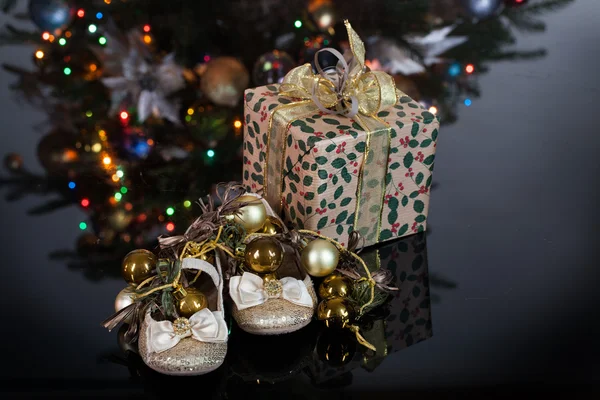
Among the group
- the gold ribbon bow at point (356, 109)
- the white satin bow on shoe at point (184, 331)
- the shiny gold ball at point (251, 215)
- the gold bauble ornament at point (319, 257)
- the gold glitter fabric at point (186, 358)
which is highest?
the gold ribbon bow at point (356, 109)

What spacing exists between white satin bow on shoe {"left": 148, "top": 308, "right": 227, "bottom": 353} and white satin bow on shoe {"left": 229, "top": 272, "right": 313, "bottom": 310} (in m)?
0.07

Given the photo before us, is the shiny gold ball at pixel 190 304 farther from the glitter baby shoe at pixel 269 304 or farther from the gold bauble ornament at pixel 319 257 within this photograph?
the gold bauble ornament at pixel 319 257

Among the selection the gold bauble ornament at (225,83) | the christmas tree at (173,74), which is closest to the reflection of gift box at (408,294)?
the christmas tree at (173,74)

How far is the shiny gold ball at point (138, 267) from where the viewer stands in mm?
1360

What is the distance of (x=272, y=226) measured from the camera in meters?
1.51

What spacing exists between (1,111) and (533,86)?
1282mm

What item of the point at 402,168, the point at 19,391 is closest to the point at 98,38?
the point at 402,168

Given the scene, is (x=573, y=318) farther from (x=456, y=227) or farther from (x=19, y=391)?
(x=19, y=391)

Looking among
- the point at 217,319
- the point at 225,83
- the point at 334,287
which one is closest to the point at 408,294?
the point at 334,287

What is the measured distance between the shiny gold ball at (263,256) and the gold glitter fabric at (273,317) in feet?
0.18

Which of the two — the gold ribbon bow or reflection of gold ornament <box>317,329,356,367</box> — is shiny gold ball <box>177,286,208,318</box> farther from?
the gold ribbon bow

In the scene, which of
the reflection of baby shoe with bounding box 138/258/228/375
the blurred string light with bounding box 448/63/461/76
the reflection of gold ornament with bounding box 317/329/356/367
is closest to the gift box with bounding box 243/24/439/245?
the reflection of gold ornament with bounding box 317/329/356/367

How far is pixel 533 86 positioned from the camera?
84.2 inches

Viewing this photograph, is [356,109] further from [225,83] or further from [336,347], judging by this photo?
[225,83]
